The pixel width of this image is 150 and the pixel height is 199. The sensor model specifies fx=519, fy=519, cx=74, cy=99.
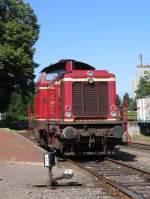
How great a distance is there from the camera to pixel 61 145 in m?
19.4

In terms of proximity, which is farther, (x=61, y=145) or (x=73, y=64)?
(x=73, y=64)

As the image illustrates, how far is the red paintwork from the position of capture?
19312 millimetres

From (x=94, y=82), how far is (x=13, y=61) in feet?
121

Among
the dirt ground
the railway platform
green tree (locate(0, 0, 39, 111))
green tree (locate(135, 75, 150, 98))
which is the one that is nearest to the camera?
the dirt ground

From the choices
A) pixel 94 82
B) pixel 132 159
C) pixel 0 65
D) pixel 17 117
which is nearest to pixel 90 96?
pixel 94 82

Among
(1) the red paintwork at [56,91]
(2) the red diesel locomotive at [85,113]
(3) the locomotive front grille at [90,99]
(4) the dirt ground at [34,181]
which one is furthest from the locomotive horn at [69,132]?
(4) the dirt ground at [34,181]

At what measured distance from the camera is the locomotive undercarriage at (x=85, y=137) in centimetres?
1880

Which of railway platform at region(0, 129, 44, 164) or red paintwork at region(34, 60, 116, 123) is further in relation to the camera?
red paintwork at region(34, 60, 116, 123)

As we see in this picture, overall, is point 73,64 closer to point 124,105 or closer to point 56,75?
point 56,75

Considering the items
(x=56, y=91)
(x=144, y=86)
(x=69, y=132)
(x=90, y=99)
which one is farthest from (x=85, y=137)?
(x=144, y=86)

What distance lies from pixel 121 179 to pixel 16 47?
44431 mm

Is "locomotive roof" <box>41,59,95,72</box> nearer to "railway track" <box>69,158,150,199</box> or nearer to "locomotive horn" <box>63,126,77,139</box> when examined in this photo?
"locomotive horn" <box>63,126,77,139</box>

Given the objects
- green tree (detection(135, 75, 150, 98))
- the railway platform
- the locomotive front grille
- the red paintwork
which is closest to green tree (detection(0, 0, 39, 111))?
green tree (detection(135, 75, 150, 98))

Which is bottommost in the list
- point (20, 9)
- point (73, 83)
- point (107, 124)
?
point (107, 124)
